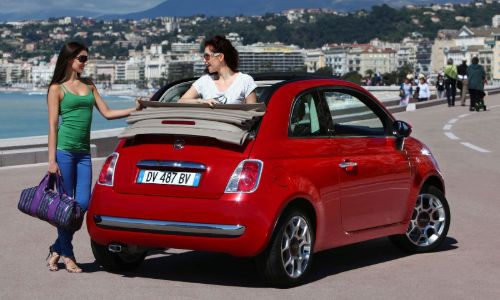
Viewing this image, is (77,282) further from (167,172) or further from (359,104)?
(359,104)

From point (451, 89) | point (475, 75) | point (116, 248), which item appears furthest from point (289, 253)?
point (451, 89)

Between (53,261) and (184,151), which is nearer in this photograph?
(184,151)

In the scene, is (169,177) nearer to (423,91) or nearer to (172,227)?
(172,227)

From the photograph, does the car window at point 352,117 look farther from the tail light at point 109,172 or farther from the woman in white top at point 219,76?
the tail light at point 109,172

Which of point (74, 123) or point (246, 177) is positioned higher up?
point (74, 123)

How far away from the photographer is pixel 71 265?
26.2ft

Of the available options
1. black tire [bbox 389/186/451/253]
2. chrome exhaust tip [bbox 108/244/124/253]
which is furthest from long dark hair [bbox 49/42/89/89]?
black tire [bbox 389/186/451/253]

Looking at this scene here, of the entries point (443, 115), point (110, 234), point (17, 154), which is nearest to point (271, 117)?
point (110, 234)

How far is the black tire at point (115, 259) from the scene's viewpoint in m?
7.86

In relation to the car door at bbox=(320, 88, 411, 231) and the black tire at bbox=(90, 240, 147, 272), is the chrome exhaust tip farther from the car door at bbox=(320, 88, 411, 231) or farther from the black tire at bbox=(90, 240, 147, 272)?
the car door at bbox=(320, 88, 411, 231)

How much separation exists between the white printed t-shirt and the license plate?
87cm

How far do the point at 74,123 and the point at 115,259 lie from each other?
0.97 m

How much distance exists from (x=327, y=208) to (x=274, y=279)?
0.69 meters

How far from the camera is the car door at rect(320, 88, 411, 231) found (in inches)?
312
